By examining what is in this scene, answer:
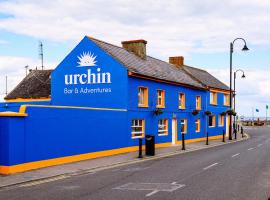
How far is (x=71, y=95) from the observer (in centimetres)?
2831

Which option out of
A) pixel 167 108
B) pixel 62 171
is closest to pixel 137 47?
pixel 167 108

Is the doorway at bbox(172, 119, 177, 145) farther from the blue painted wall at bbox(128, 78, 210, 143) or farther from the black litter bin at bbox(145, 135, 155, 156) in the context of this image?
the black litter bin at bbox(145, 135, 155, 156)

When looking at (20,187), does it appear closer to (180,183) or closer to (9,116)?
(9,116)

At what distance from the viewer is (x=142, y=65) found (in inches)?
1176

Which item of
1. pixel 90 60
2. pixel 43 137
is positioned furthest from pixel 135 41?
pixel 43 137

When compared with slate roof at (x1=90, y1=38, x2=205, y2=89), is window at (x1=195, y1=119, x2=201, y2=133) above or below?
below

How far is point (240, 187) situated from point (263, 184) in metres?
0.96

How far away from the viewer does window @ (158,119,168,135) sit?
30.1 m

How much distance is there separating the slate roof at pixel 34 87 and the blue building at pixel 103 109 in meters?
0.19

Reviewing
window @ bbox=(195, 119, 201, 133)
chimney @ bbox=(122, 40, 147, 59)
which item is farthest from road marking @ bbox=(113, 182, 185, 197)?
window @ bbox=(195, 119, 201, 133)

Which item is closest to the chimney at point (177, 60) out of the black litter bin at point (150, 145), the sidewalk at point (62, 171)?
the black litter bin at point (150, 145)

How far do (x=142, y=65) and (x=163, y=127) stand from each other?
5.09 m

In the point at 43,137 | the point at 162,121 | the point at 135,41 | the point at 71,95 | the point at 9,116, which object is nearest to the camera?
the point at 9,116

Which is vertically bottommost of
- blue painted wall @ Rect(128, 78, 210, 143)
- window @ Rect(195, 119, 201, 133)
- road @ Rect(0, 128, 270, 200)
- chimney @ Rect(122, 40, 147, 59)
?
road @ Rect(0, 128, 270, 200)
